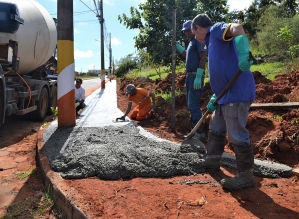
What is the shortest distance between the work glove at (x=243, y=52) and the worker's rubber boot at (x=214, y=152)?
89cm

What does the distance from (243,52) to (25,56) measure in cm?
566

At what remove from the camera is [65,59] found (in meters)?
5.61

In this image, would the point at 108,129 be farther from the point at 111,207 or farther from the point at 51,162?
the point at 111,207

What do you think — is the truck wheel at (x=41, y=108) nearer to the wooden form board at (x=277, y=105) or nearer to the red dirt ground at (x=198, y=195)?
the red dirt ground at (x=198, y=195)

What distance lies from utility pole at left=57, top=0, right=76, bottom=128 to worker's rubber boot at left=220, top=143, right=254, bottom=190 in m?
3.66

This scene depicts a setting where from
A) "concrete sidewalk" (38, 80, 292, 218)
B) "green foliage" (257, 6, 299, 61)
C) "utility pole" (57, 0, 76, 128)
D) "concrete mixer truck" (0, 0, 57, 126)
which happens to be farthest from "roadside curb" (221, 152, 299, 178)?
"green foliage" (257, 6, 299, 61)

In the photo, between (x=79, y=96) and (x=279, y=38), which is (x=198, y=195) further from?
(x=279, y=38)

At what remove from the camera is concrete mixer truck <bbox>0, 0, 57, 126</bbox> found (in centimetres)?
577

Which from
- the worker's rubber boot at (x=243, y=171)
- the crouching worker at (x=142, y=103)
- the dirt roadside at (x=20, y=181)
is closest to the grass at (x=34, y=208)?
the dirt roadside at (x=20, y=181)

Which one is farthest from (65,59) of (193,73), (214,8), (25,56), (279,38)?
(279,38)

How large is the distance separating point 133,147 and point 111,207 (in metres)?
1.59

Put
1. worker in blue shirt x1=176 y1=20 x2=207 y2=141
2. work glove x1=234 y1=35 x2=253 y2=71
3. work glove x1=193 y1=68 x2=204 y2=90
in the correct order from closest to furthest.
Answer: work glove x1=234 y1=35 x2=253 y2=71 → work glove x1=193 y1=68 x2=204 y2=90 → worker in blue shirt x1=176 y1=20 x2=207 y2=141

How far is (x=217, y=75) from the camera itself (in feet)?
9.86

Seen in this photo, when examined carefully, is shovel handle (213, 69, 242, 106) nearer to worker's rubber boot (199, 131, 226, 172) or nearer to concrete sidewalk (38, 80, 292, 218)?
worker's rubber boot (199, 131, 226, 172)
